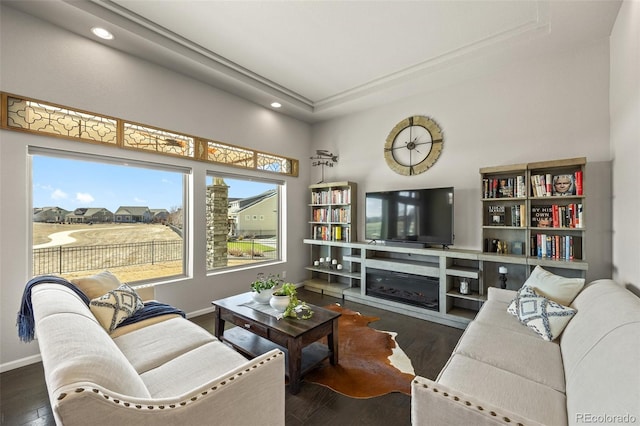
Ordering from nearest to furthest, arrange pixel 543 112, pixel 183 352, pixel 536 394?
pixel 536 394 → pixel 183 352 → pixel 543 112

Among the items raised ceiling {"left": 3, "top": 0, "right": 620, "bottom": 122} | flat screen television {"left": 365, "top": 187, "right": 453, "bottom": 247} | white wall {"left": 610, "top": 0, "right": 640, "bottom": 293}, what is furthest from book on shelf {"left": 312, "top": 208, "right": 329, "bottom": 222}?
white wall {"left": 610, "top": 0, "right": 640, "bottom": 293}

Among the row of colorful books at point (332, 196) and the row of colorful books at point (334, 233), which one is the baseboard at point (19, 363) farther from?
the row of colorful books at point (332, 196)

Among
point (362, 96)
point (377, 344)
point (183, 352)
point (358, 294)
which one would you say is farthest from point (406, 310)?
point (362, 96)

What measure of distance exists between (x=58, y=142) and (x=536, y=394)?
4.12m

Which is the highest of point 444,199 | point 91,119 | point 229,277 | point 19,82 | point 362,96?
point 362,96

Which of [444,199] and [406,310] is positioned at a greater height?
[444,199]

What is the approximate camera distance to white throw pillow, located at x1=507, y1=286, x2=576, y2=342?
6.28 ft

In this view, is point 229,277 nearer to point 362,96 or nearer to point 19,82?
point 19,82

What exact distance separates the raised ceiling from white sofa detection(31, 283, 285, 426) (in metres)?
2.49

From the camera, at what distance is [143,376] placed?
1.52m

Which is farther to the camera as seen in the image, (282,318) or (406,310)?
(406,310)

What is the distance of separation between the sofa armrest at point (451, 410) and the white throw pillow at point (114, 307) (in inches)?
85.5

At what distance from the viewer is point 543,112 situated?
312 cm

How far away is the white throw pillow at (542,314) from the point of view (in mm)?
1913
